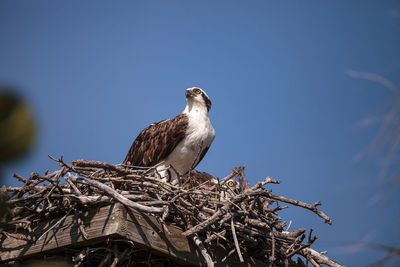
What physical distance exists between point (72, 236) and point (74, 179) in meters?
0.53

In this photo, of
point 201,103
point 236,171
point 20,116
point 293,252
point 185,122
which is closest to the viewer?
point 20,116

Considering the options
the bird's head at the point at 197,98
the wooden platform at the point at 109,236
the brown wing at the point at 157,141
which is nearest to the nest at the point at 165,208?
the wooden platform at the point at 109,236

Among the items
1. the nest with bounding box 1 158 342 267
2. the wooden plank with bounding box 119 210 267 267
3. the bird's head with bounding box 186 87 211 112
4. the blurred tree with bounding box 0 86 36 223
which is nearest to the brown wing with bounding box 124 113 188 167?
the bird's head with bounding box 186 87 211 112

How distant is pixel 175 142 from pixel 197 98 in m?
0.95

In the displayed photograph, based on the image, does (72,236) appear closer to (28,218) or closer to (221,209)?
(28,218)

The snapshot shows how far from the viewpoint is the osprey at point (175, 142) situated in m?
5.89

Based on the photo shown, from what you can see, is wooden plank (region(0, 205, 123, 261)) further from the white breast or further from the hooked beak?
the hooked beak

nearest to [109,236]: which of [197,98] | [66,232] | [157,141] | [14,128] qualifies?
[66,232]

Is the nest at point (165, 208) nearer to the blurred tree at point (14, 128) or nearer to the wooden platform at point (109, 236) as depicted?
the wooden platform at point (109, 236)

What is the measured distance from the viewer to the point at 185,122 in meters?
6.01

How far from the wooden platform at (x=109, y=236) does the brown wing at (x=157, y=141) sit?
98.0 inches

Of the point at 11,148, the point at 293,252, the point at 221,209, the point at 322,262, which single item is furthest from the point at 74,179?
the point at 11,148

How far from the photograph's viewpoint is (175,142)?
19.2 ft

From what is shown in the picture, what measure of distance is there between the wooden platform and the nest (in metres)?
0.07
